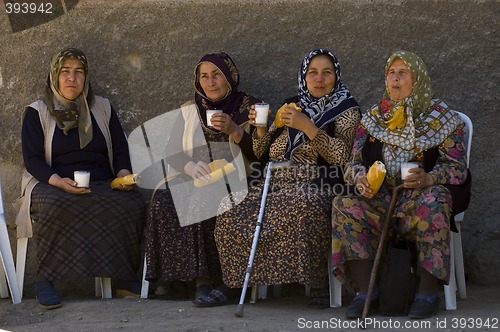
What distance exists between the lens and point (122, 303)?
5926 mm

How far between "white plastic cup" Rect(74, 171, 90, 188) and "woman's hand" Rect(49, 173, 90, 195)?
8 centimetres

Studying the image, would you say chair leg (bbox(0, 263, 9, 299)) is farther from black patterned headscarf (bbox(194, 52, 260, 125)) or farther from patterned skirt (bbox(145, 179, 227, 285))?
black patterned headscarf (bbox(194, 52, 260, 125))

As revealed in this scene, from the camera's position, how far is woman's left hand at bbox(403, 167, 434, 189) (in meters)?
5.28

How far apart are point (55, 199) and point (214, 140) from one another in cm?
104

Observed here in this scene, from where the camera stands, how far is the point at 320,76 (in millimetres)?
6027

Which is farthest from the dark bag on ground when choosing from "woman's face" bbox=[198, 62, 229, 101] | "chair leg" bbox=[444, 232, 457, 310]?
"woman's face" bbox=[198, 62, 229, 101]

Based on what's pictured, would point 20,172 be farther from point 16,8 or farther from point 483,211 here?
point 483,211

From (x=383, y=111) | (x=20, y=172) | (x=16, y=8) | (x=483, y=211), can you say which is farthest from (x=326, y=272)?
(x=16, y=8)

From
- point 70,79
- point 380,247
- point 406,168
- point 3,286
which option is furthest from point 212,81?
point 3,286

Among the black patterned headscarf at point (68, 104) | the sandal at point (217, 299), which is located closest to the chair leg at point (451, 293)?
the sandal at point (217, 299)

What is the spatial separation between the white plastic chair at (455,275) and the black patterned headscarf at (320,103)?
0.70m

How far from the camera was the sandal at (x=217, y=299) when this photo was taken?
5719 mm

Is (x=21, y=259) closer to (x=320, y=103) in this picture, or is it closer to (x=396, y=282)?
(x=320, y=103)

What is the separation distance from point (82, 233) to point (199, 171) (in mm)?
788
